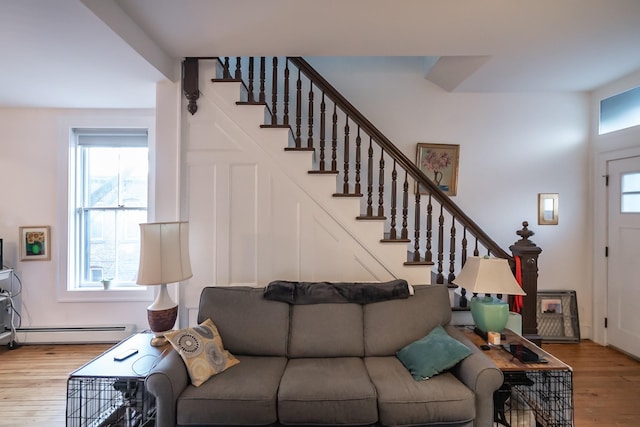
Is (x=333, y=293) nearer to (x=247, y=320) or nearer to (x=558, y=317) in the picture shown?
(x=247, y=320)

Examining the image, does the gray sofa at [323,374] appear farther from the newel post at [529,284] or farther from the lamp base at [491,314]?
the newel post at [529,284]

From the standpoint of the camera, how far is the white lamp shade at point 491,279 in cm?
223

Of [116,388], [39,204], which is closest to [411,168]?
[116,388]

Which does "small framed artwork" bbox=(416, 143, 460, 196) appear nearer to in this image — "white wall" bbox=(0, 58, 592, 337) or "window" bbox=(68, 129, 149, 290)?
"white wall" bbox=(0, 58, 592, 337)

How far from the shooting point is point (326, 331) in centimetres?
232

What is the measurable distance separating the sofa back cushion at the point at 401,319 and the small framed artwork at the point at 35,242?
3614mm

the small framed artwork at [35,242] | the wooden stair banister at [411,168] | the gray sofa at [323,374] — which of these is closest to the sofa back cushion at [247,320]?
the gray sofa at [323,374]

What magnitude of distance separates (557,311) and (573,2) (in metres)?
3.15

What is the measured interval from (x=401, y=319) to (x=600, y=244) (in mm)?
2845

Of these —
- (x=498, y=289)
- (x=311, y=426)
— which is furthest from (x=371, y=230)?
(x=311, y=426)

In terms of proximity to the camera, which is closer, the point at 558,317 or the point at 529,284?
the point at 529,284

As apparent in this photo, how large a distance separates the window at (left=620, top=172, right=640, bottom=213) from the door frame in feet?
0.56

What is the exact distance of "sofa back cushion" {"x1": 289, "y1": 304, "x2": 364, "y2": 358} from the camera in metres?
2.28

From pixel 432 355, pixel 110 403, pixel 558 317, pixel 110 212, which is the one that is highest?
pixel 110 212
